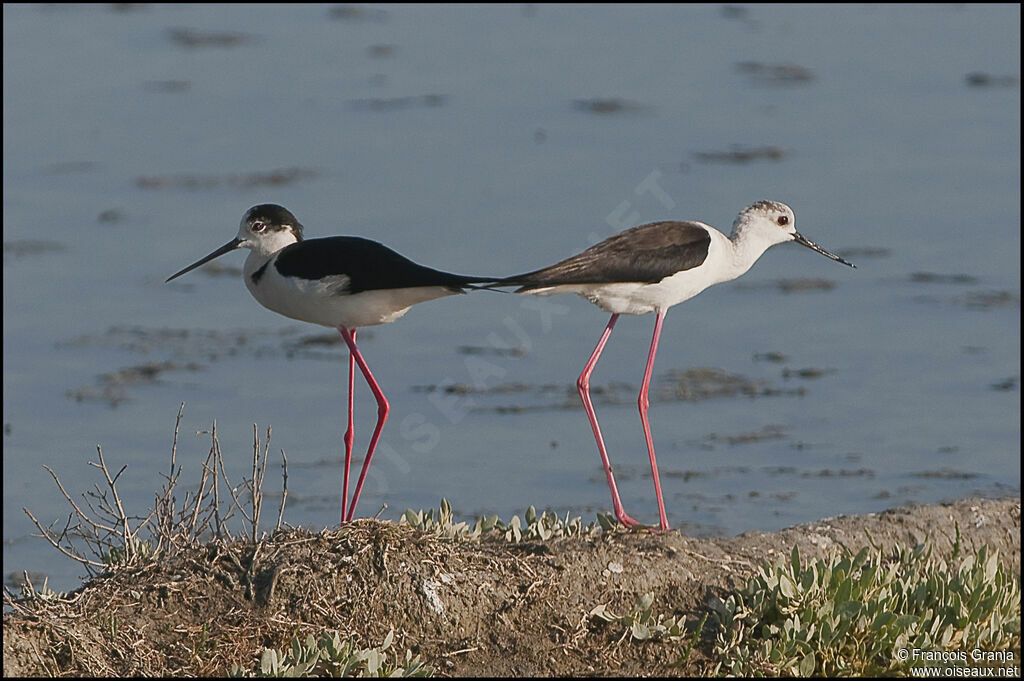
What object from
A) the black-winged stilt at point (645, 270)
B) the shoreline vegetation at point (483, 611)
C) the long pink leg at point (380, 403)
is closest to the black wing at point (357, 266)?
the long pink leg at point (380, 403)

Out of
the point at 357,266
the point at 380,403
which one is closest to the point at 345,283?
the point at 357,266

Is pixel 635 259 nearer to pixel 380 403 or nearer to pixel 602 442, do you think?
pixel 602 442

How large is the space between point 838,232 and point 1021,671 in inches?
257

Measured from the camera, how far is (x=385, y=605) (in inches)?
220

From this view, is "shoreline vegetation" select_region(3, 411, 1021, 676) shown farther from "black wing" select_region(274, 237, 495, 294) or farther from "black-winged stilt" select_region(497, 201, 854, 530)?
"black wing" select_region(274, 237, 495, 294)

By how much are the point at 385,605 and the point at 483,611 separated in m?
0.34

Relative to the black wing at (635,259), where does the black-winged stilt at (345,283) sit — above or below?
below

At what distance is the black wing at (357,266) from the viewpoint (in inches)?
265

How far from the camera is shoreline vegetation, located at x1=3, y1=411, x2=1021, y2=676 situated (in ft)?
17.7

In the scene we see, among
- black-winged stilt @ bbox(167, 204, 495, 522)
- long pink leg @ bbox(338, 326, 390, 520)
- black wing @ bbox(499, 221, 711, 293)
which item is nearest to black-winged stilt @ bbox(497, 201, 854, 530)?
black wing @ bbox(499, 221, 711, 293)

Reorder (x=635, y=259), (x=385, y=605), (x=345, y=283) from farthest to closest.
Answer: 1. (x=345, y=283)
2. (x=635, y=259)
3. (x=385, y=605)

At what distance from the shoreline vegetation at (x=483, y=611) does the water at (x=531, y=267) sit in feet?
8.49

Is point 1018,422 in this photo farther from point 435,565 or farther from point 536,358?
point 435,565

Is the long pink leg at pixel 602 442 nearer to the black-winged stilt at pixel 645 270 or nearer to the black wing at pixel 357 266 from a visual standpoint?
the black-winged stilt at pixel 645 270
